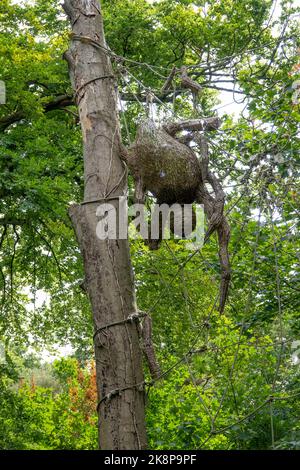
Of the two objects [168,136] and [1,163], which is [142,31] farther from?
[168,136]

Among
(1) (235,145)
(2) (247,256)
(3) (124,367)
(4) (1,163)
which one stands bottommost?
(3) (124,367)

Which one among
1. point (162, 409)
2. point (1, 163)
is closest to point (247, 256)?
point (162, 409)

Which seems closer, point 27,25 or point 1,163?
point 1,163

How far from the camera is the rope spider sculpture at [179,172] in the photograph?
4.41m

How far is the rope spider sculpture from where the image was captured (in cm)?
441

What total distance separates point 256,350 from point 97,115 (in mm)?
3359

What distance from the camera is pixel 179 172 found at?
451 centimetres

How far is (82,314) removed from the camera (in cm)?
1241

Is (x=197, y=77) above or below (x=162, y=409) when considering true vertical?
above

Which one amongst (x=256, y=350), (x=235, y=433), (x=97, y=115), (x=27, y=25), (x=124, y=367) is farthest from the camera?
(x=27, y=25)

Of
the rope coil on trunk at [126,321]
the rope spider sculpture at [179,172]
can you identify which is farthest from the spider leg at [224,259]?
the rope coil on trunk at [126,321]

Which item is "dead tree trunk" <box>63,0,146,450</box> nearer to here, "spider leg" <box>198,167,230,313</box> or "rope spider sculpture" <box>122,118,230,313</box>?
"rope spider sculpture" <box>122,118,230,313</box>

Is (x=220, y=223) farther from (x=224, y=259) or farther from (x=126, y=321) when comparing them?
(x=126, y=321)

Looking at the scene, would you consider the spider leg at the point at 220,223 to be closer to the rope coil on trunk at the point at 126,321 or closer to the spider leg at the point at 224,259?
the spider leg at the point at 224,259
